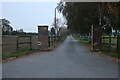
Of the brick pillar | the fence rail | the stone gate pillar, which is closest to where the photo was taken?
the fence rail

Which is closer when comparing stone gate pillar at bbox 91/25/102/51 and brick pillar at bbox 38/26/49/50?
stone gate pillar at bbox 91/25/102/51

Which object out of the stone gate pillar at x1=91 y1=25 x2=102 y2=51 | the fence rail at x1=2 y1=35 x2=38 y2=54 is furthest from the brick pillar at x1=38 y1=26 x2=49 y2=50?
the stone gate pillar at x1=91 y1=25 x2=102 y2=51

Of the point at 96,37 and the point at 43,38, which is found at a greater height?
the point at 96,37

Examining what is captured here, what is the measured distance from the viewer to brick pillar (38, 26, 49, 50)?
31.7m

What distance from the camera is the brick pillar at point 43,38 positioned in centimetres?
3167

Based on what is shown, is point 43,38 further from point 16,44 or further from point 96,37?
point 96,37

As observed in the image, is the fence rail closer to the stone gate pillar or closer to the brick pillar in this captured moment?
the brick pillar

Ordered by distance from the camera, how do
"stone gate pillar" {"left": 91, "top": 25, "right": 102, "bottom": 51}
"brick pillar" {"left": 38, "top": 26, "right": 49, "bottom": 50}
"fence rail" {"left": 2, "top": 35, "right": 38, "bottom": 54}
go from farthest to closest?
"brick pillar" {"left": 38, "top": 26, "right": 49, "bottom": 50}, "stone gate pillar" {"left": 91, "top": 25, "right": 102, "bottom": 51}, "fence rail" {"left": 2, "top": 35, "right": 38, "bottom": 54}

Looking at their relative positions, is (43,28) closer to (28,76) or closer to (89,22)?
(89,22)

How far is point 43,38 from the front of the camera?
3189cm

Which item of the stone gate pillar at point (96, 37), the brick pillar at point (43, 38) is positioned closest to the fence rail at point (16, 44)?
the brick pillar at point (43, 38)

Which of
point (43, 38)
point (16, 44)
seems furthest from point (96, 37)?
point (16, 44)

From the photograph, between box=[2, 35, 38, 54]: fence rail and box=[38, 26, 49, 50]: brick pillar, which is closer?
box=[2, 35, 38, 54]: fence rail

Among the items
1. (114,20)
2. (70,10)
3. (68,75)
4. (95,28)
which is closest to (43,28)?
(95,28)
